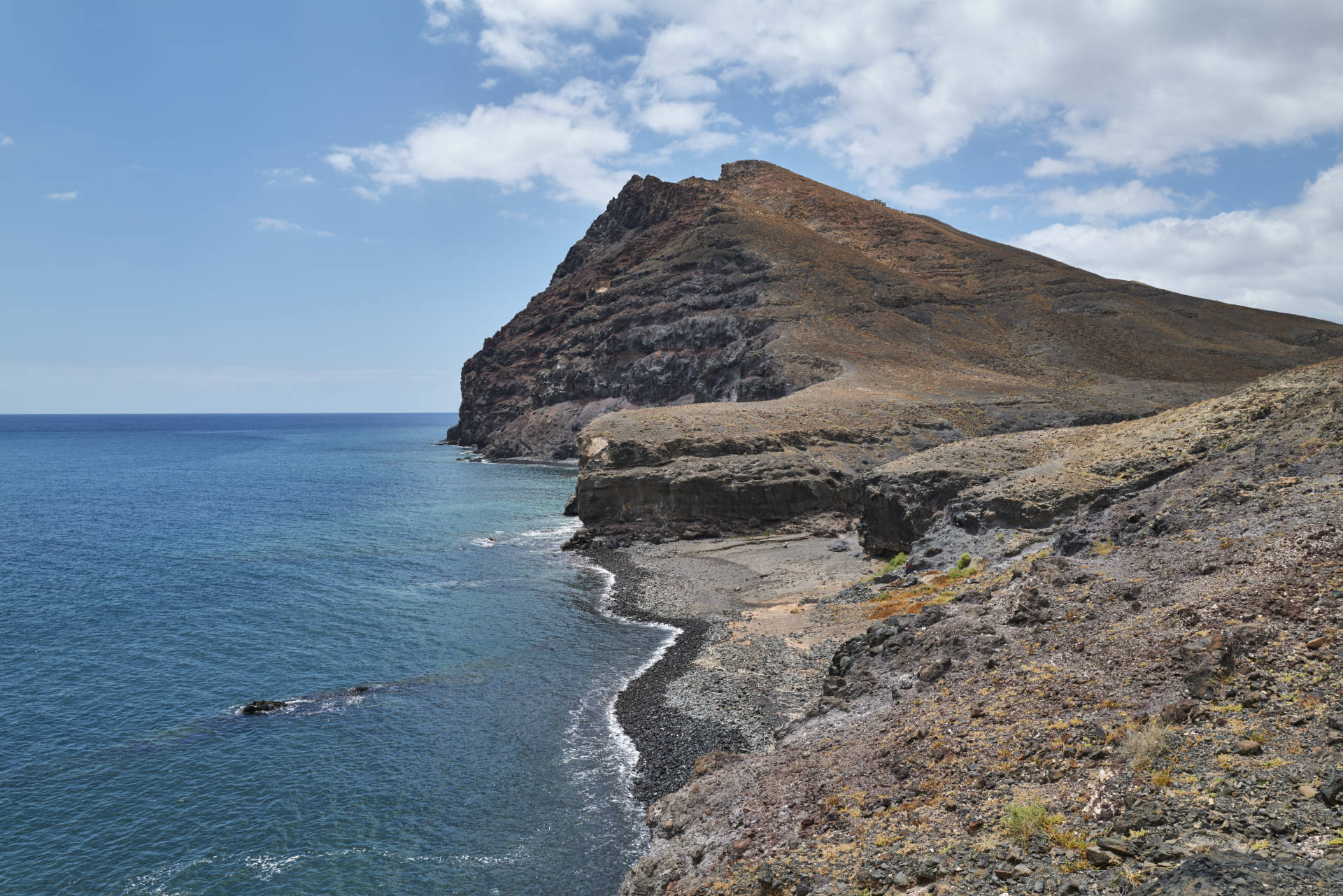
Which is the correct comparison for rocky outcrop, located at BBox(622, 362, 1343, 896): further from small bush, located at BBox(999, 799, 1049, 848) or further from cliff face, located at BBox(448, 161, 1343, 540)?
cliff face, located at BBox(448, 161, 1343, 540)

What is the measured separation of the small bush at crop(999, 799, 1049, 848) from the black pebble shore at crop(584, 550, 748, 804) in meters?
10.2

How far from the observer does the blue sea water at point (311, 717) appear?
17797mm

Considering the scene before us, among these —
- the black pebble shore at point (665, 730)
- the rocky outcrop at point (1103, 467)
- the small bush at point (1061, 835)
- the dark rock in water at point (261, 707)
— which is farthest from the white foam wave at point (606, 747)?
the rocky outcrop at point (1103, 467)

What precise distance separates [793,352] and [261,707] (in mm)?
73324

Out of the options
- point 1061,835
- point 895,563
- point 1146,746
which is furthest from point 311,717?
point 895,563

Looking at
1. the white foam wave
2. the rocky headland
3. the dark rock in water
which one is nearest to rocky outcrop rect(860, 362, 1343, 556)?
the rocky headland

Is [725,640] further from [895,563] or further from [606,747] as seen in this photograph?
[895,563]

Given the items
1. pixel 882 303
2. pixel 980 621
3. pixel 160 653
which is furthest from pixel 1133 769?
pixel 882 303

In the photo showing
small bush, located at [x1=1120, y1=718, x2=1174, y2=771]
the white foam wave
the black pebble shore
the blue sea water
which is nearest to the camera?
small bush, located at [x1=1120, y1=718, x2=1174, y2=771]

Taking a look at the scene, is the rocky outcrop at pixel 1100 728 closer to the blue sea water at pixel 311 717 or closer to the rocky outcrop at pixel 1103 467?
the rocky outcrop at pixel 1103 467

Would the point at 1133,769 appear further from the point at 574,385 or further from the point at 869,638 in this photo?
the point at 574,385

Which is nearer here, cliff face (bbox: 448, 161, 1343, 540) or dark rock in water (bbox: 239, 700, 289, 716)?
dark rock in water (bbox: 239, 700, 289, 716)

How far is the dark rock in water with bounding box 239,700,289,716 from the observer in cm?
2566

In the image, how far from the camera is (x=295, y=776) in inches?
844
